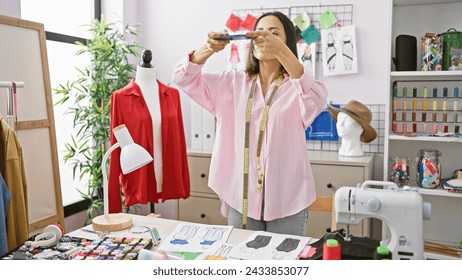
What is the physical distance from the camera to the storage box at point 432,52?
8.95 ft

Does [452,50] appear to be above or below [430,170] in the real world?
above

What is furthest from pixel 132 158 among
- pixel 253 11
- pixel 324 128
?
pixel 253 11

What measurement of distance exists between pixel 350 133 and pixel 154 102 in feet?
4.51

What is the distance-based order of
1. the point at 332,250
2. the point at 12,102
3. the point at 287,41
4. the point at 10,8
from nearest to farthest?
1. the point at 332,250
2. the point at 287,41
3. the point at 12,102
4. the point at 10,8

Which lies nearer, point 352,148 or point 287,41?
point 287,41

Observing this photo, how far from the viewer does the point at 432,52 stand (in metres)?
2.74

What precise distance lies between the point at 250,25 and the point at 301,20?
1.38 feet

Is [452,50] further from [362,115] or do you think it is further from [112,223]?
[112,223]

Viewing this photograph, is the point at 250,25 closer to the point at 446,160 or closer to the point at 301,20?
the point at 301,20

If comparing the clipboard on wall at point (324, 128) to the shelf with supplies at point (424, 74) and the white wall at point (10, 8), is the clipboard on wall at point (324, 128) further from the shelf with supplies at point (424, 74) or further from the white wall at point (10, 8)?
the white wall at point (10, 8)

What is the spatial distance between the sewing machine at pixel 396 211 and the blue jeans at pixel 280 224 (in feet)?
1.92

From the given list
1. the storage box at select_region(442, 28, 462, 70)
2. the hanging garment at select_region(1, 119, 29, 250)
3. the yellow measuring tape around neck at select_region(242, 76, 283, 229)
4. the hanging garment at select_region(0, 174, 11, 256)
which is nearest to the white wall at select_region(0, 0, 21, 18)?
the hanging garment at select_region(1, 119, 29, 250)
